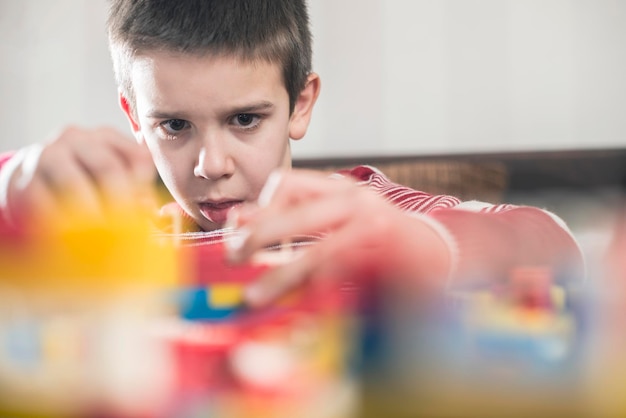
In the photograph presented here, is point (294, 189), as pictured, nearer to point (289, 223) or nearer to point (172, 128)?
point (289, 223)

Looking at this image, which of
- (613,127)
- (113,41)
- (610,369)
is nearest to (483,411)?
(610,369)

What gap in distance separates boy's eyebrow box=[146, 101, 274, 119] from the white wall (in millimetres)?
635

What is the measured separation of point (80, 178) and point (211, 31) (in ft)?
1.06

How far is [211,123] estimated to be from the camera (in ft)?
1.60

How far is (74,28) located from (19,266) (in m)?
1.08

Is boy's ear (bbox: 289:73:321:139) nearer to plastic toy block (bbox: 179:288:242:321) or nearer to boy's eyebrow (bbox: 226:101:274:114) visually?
boy's eyebrow (bbox: 226:101:274:114)

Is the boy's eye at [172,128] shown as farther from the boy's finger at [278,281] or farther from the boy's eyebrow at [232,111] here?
the boy's finger at [278,281]

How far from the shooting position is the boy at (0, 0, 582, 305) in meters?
0.21

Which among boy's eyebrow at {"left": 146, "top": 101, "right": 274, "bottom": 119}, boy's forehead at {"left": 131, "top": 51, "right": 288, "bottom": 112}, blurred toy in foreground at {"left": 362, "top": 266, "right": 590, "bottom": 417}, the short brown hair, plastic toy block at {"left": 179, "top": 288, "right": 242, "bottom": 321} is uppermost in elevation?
the short brown hair

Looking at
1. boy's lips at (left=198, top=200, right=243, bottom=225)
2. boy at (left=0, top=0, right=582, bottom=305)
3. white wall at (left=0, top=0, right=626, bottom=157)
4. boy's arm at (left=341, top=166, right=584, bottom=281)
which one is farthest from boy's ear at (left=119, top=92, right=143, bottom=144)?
white wall at (left=0, top=0, right=626, bottom=157)

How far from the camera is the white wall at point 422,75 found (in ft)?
3.77

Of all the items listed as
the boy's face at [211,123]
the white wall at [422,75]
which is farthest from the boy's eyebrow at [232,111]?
the white wall at [422,75]

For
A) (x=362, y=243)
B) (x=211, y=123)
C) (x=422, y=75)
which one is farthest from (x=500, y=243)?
(x=422, y=75)

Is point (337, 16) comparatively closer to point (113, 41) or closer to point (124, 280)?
point (113, 41)
